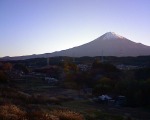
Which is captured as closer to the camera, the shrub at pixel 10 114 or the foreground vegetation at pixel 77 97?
the shrub at pixel 10 114

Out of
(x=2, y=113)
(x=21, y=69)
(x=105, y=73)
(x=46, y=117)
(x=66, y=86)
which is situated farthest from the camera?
(x=21, y=69)

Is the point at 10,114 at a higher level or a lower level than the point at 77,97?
higher

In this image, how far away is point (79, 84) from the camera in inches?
2741

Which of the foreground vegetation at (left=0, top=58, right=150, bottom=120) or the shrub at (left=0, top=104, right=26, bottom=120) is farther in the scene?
the foreground vegetation at (left=0, top=58, right=150, bottom=120)

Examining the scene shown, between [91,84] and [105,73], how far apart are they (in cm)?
786

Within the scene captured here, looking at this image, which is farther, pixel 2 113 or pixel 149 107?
pixel 149 107

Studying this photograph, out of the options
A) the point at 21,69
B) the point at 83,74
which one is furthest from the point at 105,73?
the point at 21,69

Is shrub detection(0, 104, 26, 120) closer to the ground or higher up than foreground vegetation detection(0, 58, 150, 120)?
higher up

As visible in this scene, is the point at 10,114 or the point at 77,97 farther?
the point at 77,97

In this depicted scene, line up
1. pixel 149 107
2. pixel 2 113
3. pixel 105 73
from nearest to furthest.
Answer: pixel 2 113
pixel 149 107
pixel 105 73

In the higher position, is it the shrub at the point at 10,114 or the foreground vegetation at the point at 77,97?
the shrub at the point at 10,114

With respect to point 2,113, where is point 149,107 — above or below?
below

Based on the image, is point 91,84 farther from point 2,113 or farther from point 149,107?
point 2,113

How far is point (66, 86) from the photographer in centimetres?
6431
